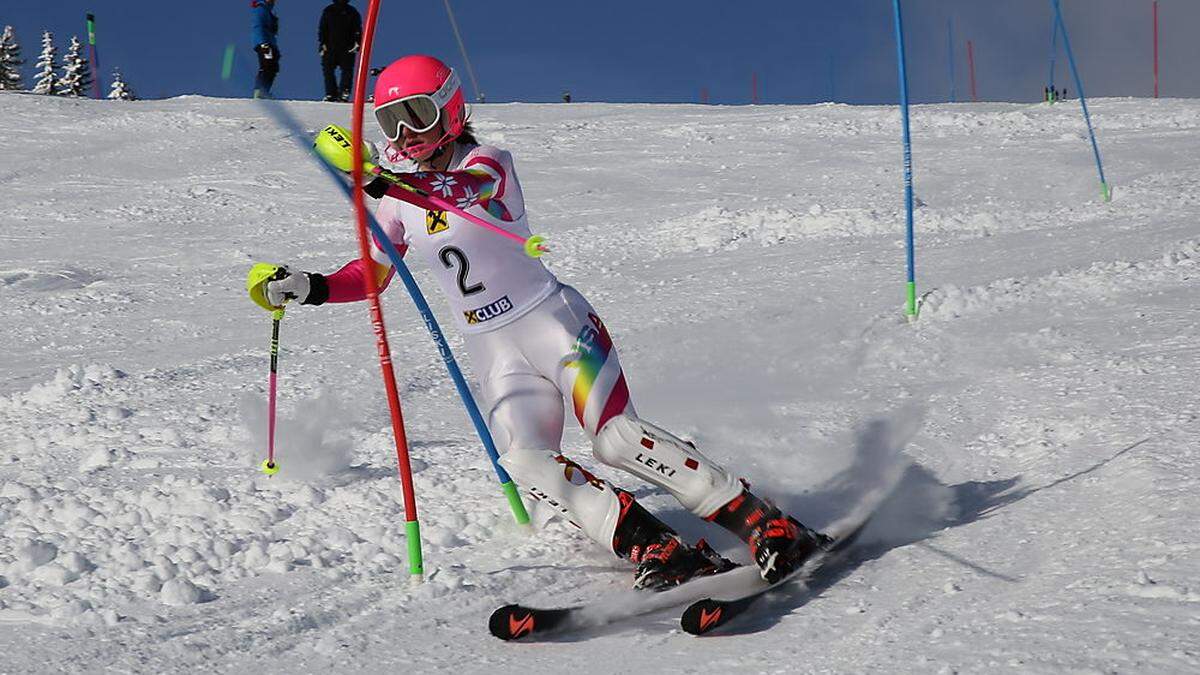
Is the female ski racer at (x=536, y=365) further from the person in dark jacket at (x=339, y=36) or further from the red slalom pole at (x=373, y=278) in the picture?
the person in dark jacket at (x=339, y=36)

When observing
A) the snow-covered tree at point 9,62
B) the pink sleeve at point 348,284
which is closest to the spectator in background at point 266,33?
the pink sleeve at point 348,284

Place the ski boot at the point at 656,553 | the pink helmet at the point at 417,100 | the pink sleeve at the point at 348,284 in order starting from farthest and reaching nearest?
the pink sleeve at the point at 348,284, the pink helmet at the point at 417,100, the ski boot at the point at 656,553

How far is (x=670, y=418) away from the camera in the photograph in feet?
19.7

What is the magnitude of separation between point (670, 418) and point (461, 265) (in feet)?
7.39

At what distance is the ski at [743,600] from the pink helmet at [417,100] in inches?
70.8

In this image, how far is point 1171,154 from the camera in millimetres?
13695

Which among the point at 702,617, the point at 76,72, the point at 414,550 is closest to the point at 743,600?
the point at 702,617

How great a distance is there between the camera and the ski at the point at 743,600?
10.7 feet

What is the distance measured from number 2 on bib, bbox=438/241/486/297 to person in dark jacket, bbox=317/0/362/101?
13.3 metres

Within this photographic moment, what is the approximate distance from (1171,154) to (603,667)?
508 inches

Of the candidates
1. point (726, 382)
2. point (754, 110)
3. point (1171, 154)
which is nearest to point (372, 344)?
point (726, 382)

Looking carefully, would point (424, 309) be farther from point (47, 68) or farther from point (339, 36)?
point (47, 68)

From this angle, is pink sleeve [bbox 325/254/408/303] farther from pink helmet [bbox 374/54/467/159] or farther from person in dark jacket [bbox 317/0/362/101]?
person in dark jacket [bbox 317/0/362/101]

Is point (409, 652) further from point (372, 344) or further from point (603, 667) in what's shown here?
point (372, 344)
